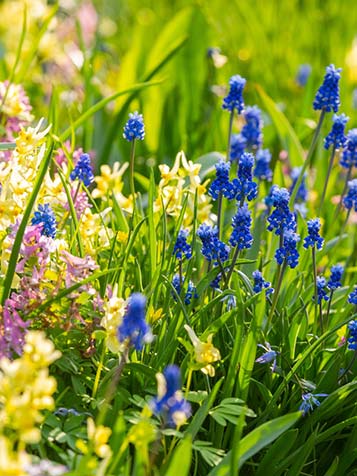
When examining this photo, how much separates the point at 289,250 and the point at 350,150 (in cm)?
73

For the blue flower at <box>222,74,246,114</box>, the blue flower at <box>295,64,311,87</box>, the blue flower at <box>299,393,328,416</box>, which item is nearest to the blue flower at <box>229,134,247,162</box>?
the blue flower at <box>222,74,246,114</box>

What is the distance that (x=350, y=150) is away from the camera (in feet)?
8.97

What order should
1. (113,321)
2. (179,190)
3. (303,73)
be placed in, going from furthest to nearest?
(303,73)
(179,190)
(113,321)

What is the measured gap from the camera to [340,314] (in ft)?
8.30

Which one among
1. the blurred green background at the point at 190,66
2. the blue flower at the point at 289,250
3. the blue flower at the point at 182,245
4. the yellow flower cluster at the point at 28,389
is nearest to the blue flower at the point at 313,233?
the blue flower at the point at 289,250

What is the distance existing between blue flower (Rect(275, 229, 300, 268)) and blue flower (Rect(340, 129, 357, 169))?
67 cm

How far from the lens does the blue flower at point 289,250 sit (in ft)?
6.97

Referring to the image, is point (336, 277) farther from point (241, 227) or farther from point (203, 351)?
point (203, 351)

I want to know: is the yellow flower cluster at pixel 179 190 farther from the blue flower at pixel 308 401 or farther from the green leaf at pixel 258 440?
the green leaf at pixel 258 440

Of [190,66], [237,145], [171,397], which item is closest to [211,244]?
[171,397]

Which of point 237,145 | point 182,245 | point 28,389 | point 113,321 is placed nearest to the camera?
point 28,389

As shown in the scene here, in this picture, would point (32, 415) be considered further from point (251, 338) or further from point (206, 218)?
point (206, 218)

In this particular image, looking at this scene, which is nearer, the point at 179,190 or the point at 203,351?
the point at 203,351

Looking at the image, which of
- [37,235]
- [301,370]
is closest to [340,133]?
[301,370]
